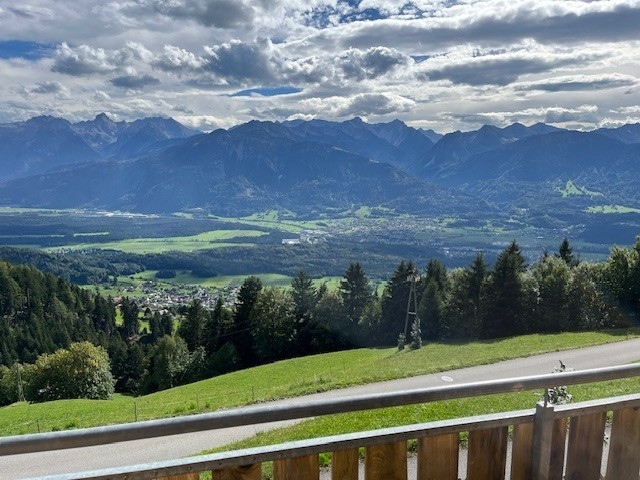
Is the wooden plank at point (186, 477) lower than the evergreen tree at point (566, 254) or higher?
higher

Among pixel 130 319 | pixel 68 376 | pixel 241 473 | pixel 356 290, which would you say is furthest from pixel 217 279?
pixel 241 473

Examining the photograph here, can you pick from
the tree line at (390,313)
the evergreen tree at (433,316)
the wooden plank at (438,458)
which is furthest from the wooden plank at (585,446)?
the evergreen tree at (433,316)

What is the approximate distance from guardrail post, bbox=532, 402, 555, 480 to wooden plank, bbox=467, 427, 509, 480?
0.75 ft

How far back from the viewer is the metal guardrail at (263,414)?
3164mm

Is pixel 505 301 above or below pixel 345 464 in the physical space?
below

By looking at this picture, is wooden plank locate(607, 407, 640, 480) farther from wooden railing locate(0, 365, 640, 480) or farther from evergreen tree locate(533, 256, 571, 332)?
evergreen tree locate(533, 256, 571, 332)

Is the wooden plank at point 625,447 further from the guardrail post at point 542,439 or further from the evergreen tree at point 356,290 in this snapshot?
the evergreen tree at point 356,290

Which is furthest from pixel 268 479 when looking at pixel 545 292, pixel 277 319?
pixel 277 319

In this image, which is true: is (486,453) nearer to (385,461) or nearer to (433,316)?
(385,461)

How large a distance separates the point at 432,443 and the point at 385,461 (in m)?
0.37

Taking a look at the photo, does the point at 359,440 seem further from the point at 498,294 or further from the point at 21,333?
→ the point at 21,333

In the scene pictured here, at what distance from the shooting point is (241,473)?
3.53 meters

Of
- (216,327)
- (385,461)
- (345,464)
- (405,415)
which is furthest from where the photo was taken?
(216,327)

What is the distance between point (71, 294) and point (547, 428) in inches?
4824
